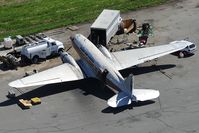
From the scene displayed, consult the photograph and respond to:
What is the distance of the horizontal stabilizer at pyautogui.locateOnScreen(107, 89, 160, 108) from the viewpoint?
170ft

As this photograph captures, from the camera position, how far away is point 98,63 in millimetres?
57250

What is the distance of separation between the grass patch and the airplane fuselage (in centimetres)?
1536

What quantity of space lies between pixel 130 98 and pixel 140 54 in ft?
37.4

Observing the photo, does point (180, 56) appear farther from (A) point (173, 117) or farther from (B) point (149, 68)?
(A) point (173, 117)

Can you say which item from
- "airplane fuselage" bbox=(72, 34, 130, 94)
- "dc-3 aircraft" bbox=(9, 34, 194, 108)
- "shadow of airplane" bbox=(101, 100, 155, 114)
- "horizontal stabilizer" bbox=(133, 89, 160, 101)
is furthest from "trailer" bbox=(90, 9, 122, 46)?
"horizontal stabilizer" bbox=(133, 89, 160, 101)

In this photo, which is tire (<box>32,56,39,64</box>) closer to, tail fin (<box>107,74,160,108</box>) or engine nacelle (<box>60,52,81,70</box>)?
engine nacelle (<box>60,52,81,70</box>)

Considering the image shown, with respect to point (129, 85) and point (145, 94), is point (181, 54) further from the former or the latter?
point (129, 85)

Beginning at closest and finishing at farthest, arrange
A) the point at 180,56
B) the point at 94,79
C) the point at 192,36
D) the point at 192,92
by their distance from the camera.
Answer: the point at 192,92 < the point at 94,79 < the point at 180,56 < the point at 192,36

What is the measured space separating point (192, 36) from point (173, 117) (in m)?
23.4

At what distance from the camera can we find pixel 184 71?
61.6 metres

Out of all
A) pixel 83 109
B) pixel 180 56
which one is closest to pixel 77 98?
pixel 83 109

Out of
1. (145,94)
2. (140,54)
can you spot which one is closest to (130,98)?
(145,94)

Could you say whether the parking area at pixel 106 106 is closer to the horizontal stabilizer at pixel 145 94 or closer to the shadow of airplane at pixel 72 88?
the shadow of airplane at pixel 72 88

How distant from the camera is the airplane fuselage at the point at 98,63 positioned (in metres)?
54.2
